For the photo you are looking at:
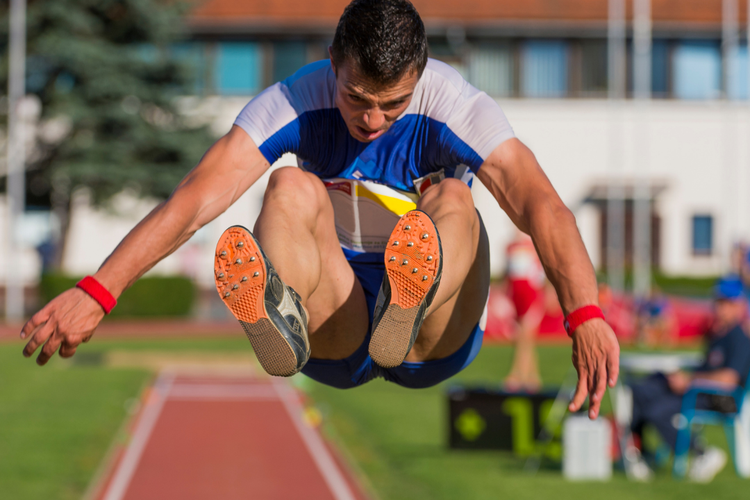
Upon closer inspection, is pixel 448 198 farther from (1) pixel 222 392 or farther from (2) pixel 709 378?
(1) pixel 222 392

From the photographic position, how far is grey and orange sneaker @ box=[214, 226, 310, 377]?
2.85 meters

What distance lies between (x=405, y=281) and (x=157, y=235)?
810 mm

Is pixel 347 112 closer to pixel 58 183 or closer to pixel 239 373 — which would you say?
pixel 239 373

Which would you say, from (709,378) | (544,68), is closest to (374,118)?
(709,378)

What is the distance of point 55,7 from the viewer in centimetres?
2198

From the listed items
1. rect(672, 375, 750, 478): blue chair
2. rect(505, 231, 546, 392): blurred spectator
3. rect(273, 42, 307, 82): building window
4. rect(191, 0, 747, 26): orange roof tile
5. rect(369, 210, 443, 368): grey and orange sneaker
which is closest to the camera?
rect(369, 210, 443, 368): grey and orange sneaker

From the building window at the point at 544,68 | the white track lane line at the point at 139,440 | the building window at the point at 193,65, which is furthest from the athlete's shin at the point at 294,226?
the building window at the point at 544,68

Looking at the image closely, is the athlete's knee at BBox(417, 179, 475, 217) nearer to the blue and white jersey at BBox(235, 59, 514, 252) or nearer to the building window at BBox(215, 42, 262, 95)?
the blue and white jersey at BBox(235, 59, 514, 252)

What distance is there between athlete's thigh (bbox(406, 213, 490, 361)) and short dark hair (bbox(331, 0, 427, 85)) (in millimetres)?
880

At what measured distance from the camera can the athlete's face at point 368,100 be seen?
9.54 feet

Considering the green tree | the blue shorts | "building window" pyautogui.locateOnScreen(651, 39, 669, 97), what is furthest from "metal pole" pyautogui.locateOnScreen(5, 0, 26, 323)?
the blue shorts

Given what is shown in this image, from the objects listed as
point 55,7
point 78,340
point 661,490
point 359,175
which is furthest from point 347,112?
point 55,7

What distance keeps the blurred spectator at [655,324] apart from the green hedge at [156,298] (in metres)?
10.3

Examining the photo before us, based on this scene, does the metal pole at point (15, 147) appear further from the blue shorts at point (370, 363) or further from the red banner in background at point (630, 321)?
the blue shorts at point (370, 363)
